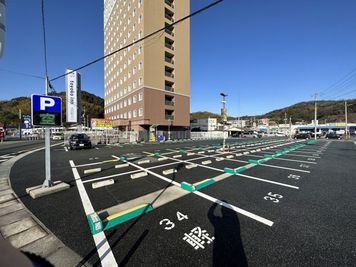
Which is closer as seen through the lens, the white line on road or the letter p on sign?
the white line on road

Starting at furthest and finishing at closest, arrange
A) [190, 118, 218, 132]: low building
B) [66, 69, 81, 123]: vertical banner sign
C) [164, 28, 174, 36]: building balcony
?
1. [190, 118, 218, 132]: low building
2. [164, 28, 174, 36]: building balcony
3. [66, 69, 81, 123]: vertical banner sign

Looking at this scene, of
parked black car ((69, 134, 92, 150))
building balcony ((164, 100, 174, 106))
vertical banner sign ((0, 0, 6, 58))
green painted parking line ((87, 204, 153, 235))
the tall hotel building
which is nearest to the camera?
vertical banner sign ((0, 0, 6, 58))

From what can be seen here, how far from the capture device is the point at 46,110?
4.61 meters

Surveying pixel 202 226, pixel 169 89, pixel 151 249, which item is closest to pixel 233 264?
pixel 202 226

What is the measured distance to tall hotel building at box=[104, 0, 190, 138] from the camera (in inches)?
1137

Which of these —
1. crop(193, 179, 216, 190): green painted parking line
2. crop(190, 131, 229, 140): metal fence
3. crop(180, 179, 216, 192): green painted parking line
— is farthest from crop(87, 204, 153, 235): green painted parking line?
crop(190, 131, 229, 140): metal fence

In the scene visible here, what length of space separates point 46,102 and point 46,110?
0.23 meters

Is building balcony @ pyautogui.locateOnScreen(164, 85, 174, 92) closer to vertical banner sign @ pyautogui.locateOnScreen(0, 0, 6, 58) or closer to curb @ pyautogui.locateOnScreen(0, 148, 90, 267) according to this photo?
curb @ pyautogui.locateOnScreen(0, 148, 90, 267)

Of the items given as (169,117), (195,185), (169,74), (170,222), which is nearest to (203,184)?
(195,185)

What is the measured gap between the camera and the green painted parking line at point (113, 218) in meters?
2.83

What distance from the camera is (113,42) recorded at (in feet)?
147

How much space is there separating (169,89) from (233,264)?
32556mm

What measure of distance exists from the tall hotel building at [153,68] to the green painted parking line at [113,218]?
2508 cm

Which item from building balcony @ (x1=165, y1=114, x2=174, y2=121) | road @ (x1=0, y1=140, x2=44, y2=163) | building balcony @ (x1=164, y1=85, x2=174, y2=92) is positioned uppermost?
building balcony @ (x1=164, y1=85, x2=174, y2=92)
